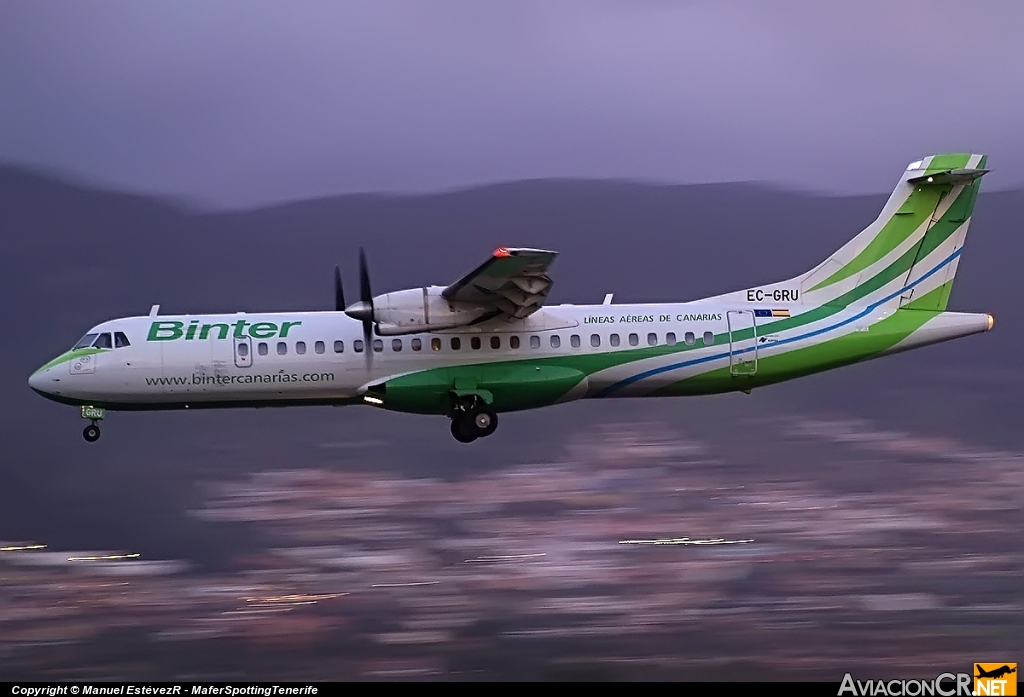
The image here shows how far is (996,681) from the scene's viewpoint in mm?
21172

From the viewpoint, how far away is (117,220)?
109562mm

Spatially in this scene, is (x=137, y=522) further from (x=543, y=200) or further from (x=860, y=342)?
(x=543, y=200)

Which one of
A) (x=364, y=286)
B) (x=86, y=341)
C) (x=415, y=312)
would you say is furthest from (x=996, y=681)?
(x=86, y=341)

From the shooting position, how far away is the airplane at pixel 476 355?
72.6 feet

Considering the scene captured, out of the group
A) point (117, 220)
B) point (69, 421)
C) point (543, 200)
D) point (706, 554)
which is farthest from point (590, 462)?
point (117, 220)

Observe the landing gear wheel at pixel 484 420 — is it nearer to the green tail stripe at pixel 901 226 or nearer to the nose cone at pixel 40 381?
the green tail stripe at pixel 901 226

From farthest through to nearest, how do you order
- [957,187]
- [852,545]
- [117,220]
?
[117,220]
[852,545]
[957,187]

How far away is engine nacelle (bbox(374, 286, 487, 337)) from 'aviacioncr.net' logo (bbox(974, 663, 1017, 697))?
36.8ft

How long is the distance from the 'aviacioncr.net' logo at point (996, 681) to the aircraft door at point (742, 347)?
686 cm

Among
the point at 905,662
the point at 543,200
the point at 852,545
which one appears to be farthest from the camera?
the point at 543,200

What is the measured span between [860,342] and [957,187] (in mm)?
3904

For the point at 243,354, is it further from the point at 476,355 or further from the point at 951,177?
the point at 951,177

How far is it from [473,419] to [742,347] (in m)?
5.26

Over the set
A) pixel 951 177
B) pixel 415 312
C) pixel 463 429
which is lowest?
pixel 463 429
